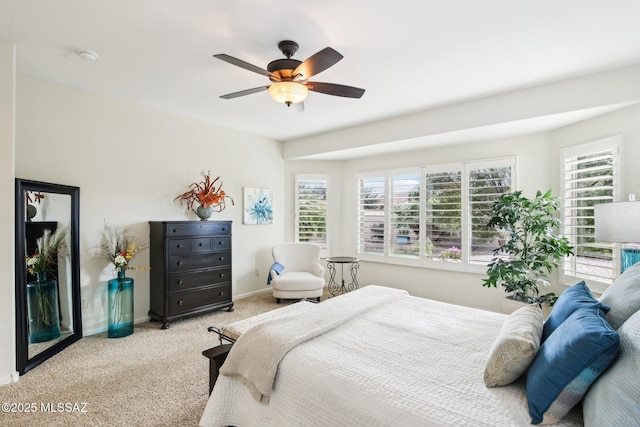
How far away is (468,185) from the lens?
4438 millimetres

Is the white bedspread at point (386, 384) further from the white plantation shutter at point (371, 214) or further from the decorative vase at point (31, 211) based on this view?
the white plantation shutter at point (371, 214)

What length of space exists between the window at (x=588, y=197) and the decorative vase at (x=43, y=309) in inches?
214

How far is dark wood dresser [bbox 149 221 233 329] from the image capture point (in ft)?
12.3

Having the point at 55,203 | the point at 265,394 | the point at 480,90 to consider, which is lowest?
the point at 265,394

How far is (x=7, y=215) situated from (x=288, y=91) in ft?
7.87

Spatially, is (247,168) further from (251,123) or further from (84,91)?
(84,91)

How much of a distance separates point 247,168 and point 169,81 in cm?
208

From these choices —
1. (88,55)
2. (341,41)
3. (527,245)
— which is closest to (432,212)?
(527,245)

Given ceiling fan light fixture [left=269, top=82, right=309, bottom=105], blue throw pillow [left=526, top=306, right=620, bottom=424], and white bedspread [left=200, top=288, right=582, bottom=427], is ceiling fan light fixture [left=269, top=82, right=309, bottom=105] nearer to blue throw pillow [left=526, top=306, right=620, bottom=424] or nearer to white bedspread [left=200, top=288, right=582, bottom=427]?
white bedspread [left=200, top=288, right=582, bottom=427]

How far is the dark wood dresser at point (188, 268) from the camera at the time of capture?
12.3ft

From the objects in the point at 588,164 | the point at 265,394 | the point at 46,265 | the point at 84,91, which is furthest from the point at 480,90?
the point at 46,265

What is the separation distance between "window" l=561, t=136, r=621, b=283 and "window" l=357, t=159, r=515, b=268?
68 centimetres

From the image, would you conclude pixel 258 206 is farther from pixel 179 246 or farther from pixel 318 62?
pixel 318 62

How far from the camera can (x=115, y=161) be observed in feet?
12.3
